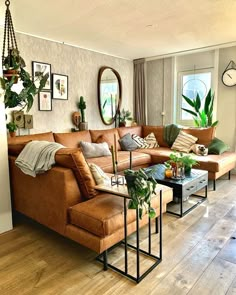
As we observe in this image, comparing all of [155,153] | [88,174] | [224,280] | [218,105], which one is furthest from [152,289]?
[218,105]

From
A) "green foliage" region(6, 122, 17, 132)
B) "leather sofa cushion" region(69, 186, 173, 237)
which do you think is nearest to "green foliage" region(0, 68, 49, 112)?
"green foliage" region(6, 122, 17, 132)

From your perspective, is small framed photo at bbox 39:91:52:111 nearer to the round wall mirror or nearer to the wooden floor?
the round wall mirror

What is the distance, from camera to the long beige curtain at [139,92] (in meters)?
5.48

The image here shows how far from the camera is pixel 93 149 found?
3.88 metres

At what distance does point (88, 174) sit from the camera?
6.84ft

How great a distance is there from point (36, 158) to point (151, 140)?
3055mm

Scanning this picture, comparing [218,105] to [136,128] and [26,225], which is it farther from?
[26,225]

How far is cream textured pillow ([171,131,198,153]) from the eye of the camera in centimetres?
440

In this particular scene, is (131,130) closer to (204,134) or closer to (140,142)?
(140,142)

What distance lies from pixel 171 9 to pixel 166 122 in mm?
2901

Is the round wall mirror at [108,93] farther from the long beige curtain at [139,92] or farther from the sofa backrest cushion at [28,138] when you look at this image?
the sofa backrest cushion at [28,138]

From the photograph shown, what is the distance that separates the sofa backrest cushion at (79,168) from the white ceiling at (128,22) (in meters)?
1.66

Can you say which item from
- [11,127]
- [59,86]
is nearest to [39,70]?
[59,86]

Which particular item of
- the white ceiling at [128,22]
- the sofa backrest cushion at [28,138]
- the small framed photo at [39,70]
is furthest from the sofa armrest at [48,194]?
the white ceiling at [128,22]
